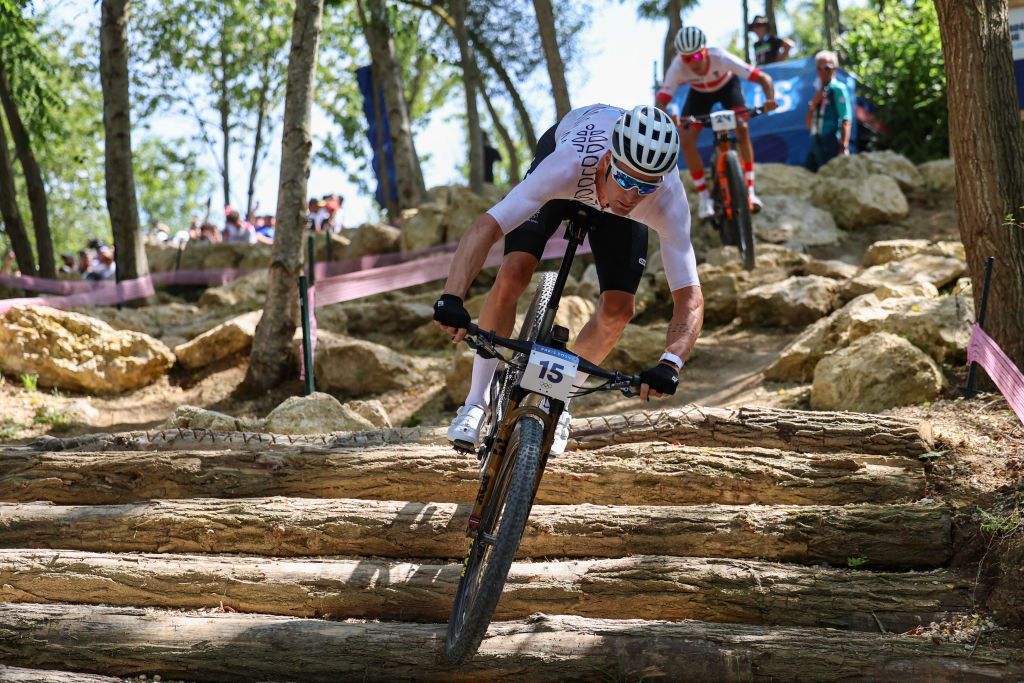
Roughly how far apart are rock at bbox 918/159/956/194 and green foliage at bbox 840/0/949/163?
1.29 metres

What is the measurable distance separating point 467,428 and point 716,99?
7.21 m

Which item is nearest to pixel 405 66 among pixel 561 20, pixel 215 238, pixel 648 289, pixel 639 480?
pixel 561 20

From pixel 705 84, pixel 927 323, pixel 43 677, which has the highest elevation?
pixel 705 84

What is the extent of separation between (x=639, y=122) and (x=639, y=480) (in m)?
2.12

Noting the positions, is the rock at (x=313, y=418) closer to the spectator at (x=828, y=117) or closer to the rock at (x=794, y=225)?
the rock at (x=794, y=225)

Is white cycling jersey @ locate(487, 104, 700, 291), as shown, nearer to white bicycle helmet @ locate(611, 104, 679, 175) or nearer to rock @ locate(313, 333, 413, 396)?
white bicycle helmet @ locate(611, 104, 679, 175)

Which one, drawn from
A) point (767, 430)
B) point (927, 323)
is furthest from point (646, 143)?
point (927, 323)

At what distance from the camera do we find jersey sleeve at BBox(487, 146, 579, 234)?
13.6 ft

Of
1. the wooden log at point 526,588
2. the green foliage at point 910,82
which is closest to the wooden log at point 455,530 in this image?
the wooden log at point 526,588

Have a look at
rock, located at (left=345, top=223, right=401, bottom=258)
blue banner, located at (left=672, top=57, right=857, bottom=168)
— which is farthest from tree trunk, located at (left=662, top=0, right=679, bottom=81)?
rock, located at (left=345, top=223, right=401, bottom=258)

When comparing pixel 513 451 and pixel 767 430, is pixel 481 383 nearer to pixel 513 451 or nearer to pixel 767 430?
pixel 513 451

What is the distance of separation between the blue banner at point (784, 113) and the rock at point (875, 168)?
4.14 feet

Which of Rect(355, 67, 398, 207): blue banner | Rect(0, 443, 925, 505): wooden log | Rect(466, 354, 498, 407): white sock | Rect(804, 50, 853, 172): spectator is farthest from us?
Rect(355, 67, 398, 207): blue banner

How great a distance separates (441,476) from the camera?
17.4ft
